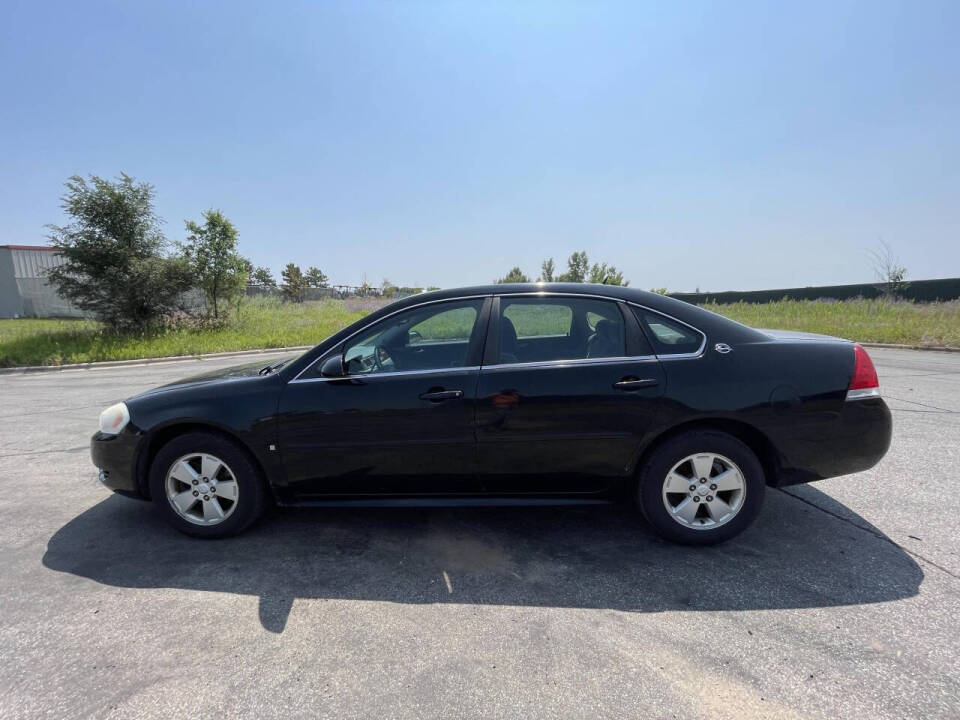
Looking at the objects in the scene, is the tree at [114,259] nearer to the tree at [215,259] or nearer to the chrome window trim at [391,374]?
the tree at [215,259]

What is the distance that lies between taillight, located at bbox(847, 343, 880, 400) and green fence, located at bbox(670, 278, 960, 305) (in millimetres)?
25833

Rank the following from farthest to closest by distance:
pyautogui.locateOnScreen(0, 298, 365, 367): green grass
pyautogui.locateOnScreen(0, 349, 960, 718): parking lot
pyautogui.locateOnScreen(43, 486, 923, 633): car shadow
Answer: pyautogui.locateOnScreen(0, 298, 365, 367): green grass
pyautogui.locateOnScreen(43, 486, 923, 633): car shadow
pyautogui.locateOnScreen(0, 349, 960, 718): parking lot

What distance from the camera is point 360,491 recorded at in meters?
3.02

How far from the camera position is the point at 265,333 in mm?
19531

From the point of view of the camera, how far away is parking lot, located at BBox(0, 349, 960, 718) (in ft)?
6.05

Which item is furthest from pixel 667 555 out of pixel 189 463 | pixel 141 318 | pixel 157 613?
pixel 141 318

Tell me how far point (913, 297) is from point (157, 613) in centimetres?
4497

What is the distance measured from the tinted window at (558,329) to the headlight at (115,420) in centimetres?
258

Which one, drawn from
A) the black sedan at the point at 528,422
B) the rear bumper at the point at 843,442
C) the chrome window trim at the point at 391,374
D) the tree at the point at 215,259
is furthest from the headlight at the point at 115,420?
the tree at the point at 215,259

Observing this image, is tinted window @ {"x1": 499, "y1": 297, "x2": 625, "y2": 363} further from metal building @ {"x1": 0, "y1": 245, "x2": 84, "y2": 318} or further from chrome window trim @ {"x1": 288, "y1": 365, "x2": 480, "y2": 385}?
metal building @ {"x1": 0, "y1": 245, "x2": 84, "y2": 318}

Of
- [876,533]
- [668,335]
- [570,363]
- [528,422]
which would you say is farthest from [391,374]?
[876,533]

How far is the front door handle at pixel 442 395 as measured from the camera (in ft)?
9.37

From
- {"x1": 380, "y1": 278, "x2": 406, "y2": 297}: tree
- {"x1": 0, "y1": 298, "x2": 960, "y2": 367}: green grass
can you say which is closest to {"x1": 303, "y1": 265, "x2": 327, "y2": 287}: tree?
{"x1": 380, "y1": 278, "x2": 406, "y2": 297}: tree

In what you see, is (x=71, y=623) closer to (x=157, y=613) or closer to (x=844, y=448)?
(x=157, y=613)
